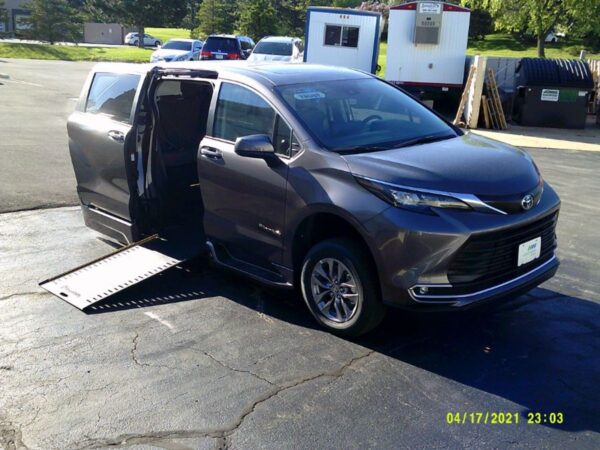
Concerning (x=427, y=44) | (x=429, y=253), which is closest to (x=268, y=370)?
(x=429, y=253)

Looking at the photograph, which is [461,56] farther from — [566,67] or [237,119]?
[237,119]

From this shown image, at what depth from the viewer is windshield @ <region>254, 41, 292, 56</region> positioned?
894 inches

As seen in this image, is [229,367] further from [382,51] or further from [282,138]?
[382,51]

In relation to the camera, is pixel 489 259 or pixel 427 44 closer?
pixel 489 259

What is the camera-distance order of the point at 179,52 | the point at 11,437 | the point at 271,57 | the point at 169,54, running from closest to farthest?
the point at 11,437, the point at 271,57, the point at 169,54, the point at 179,52

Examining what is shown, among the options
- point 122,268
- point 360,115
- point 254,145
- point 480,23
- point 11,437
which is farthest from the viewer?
point 480,23

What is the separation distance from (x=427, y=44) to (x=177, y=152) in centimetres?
1361

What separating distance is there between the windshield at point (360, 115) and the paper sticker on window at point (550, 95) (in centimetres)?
1298

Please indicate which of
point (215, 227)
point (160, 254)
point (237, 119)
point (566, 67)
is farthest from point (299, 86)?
point (566, 67)

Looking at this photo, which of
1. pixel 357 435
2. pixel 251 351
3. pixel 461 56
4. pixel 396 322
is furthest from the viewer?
pixel 461 56

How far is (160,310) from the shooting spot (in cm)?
488

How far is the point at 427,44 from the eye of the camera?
18.0 m

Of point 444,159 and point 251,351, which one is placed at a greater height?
point 444,159

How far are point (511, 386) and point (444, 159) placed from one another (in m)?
1.54
